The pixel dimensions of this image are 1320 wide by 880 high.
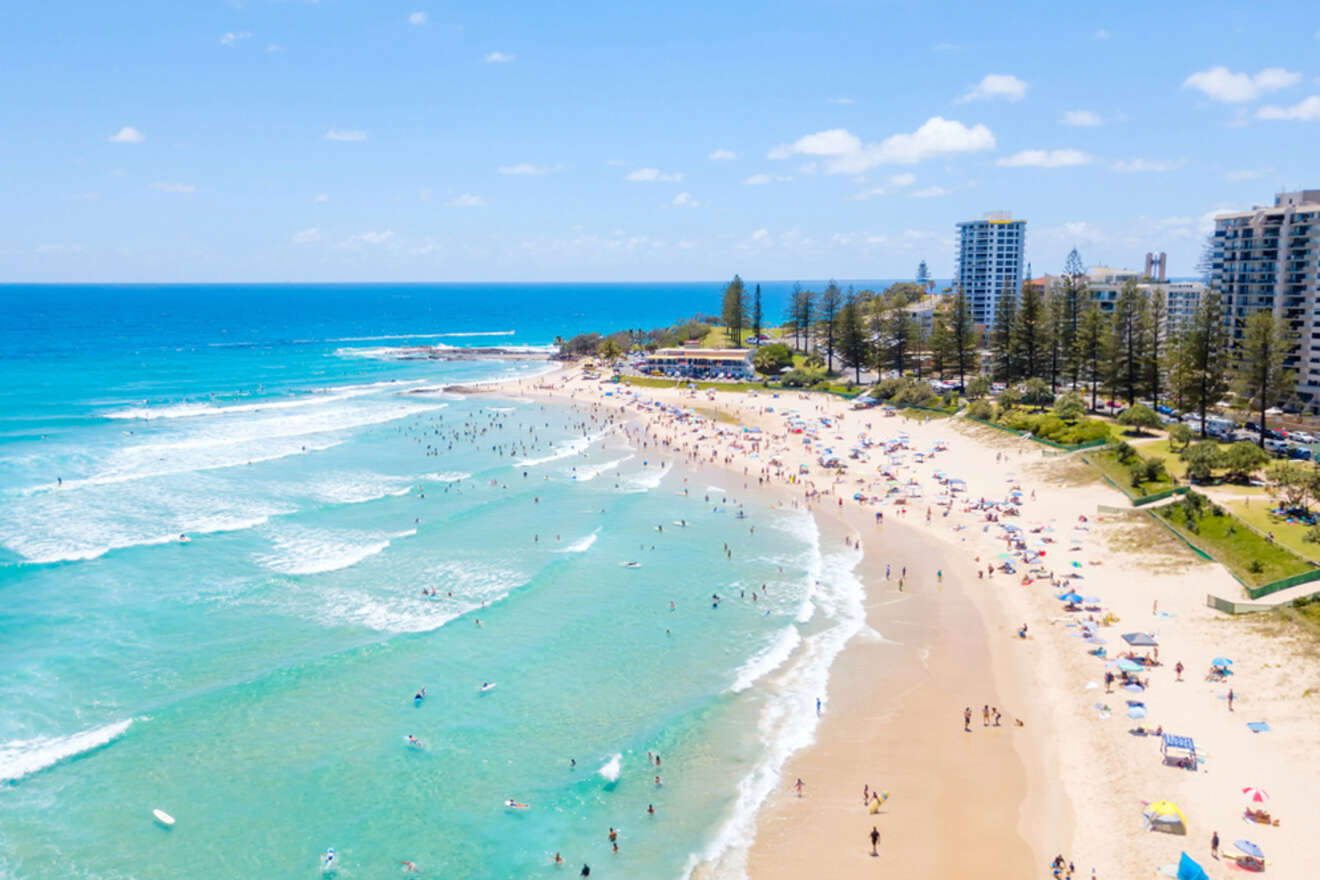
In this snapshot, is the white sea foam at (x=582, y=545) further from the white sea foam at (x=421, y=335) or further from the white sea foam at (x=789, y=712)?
the white sea foam at (x=421, y=335)

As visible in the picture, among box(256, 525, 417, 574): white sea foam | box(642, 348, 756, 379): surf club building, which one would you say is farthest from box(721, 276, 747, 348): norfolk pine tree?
box(256, 525, 417, 574): white sea foam

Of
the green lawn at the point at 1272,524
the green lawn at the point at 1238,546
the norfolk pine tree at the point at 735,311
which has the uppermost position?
the norfolk pine tree at the point at 735,311

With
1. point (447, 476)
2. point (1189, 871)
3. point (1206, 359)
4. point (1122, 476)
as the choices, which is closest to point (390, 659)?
point (1189, 871)

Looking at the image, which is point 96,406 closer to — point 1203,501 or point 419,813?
point 419,813

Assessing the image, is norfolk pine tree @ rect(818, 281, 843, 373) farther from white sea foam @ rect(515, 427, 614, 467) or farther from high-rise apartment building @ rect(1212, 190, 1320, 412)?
high-rise apartment building @ rect(1212, 190, 1320, 412)

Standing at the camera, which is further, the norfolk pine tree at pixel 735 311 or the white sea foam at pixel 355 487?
the norfolk pine tree at pixel 735 311

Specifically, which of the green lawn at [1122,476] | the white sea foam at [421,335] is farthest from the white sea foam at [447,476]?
the white sea foam at [421,335]

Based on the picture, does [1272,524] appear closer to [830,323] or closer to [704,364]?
[830,323]

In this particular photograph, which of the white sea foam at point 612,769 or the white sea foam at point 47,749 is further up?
the white sea foam at point 47,749
